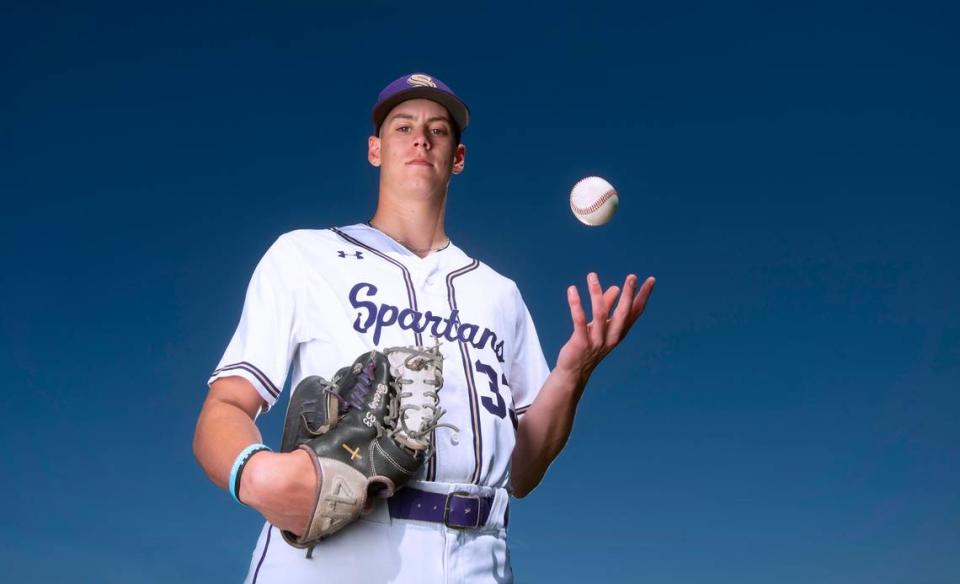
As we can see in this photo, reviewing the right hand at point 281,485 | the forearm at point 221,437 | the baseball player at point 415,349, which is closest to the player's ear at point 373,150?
the baseball player at point 415,349

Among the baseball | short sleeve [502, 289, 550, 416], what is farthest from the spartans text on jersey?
the baseball

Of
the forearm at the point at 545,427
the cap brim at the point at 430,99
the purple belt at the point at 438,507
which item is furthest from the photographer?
the cap brim at the point at 430,99

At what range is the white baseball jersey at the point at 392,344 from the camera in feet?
11.3

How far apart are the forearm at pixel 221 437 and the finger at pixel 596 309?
1.53 meters

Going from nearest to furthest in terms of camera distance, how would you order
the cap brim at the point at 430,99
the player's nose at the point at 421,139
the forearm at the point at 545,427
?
the forearm at the point at 545,427, the player's nose at the point at 421,139, the cap brim at the point at 430,99

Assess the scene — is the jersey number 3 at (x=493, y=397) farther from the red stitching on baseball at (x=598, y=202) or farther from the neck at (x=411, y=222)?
the red stitching on baseball at (x=598, y=202)

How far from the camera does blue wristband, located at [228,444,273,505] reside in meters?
3.06

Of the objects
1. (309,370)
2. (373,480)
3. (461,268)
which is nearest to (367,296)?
(309,370)

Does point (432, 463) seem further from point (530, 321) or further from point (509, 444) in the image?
point (530, 321)

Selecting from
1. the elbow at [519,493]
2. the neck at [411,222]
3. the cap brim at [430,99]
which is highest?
the cap brim at [430,99]

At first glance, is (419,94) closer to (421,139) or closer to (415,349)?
(421,139)

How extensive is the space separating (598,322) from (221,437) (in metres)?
1.69

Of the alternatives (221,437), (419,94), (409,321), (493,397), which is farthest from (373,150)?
(221,437)

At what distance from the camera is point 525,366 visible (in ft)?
15.0
